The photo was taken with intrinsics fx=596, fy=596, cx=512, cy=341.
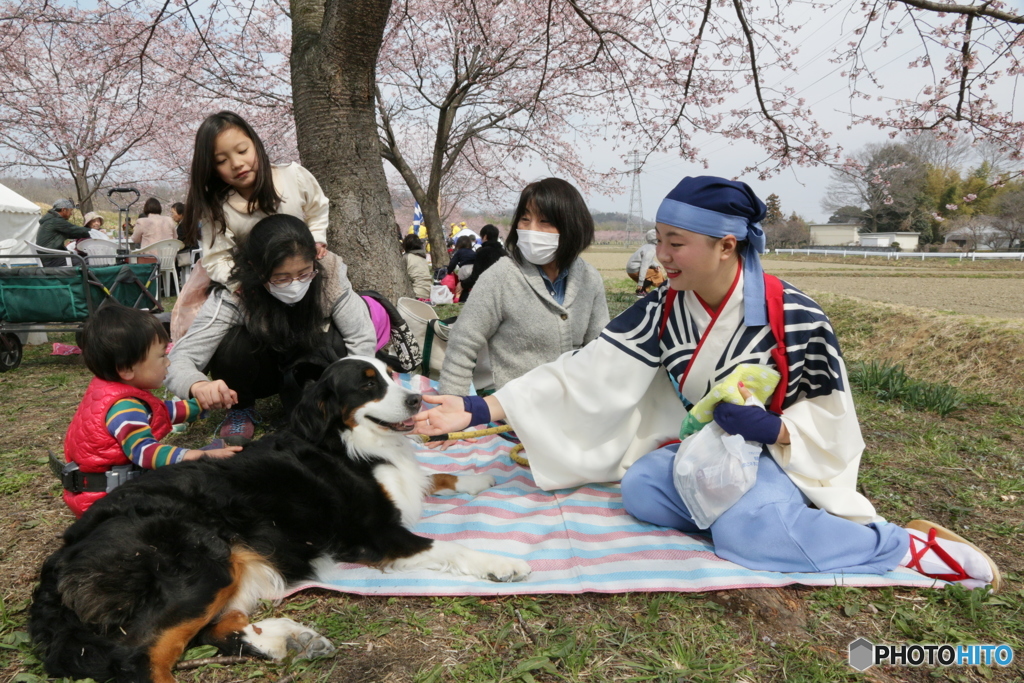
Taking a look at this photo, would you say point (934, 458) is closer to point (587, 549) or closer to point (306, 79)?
point (587, 549)

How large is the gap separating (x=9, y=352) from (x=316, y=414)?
5.35 meters

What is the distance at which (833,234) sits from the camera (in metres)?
50.3

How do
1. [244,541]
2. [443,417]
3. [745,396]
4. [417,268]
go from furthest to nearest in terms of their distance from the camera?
[417,268]
[443,417]
[745,396]
[244,541]

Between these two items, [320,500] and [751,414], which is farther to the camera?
[320,500]

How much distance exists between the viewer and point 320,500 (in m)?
2.31

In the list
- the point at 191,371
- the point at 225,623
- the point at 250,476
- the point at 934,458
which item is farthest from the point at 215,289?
the point at 934,458

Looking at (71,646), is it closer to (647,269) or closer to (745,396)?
(745,396)

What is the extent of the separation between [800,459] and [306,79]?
187 inches

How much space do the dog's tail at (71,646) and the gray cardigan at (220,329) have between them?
1375mm

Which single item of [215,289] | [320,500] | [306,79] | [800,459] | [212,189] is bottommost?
[320,500]

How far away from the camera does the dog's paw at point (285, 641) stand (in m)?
1.81

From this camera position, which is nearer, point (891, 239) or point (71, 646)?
point (71, 646)

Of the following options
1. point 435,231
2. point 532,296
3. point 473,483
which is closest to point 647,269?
point 435,231

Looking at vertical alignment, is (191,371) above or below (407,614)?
above
